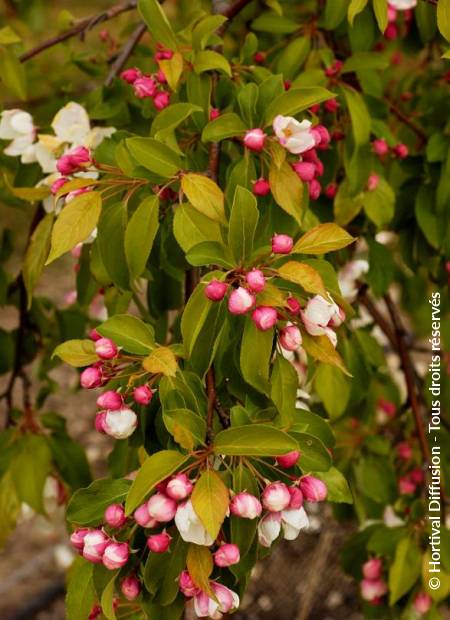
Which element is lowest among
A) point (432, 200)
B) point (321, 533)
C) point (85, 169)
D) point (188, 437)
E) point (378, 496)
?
point (321, 533)

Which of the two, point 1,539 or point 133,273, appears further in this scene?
point 1,539

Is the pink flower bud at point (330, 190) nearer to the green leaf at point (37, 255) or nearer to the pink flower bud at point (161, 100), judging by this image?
the pink flower bud at point (161, 100)

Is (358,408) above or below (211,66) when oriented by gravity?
below

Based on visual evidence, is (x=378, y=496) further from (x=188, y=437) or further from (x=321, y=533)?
(x=321, y=533)

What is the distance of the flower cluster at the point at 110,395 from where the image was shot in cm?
91

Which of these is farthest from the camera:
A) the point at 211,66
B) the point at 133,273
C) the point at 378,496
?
the point at 378,496

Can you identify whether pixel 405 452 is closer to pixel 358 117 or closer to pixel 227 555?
pixel 358 117

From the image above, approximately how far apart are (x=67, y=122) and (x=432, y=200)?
62 centimetres

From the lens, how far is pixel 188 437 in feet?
2.78

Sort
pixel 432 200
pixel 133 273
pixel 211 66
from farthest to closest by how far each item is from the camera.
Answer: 1. pixel 432 200
2. pixel 211 66
3. pixel 133 273

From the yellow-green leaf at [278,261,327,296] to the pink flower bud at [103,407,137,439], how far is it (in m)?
0.22

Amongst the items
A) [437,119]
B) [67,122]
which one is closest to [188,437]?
[67,122]

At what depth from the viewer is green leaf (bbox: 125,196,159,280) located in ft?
3.24

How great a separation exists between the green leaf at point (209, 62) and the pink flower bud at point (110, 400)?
45 cm
